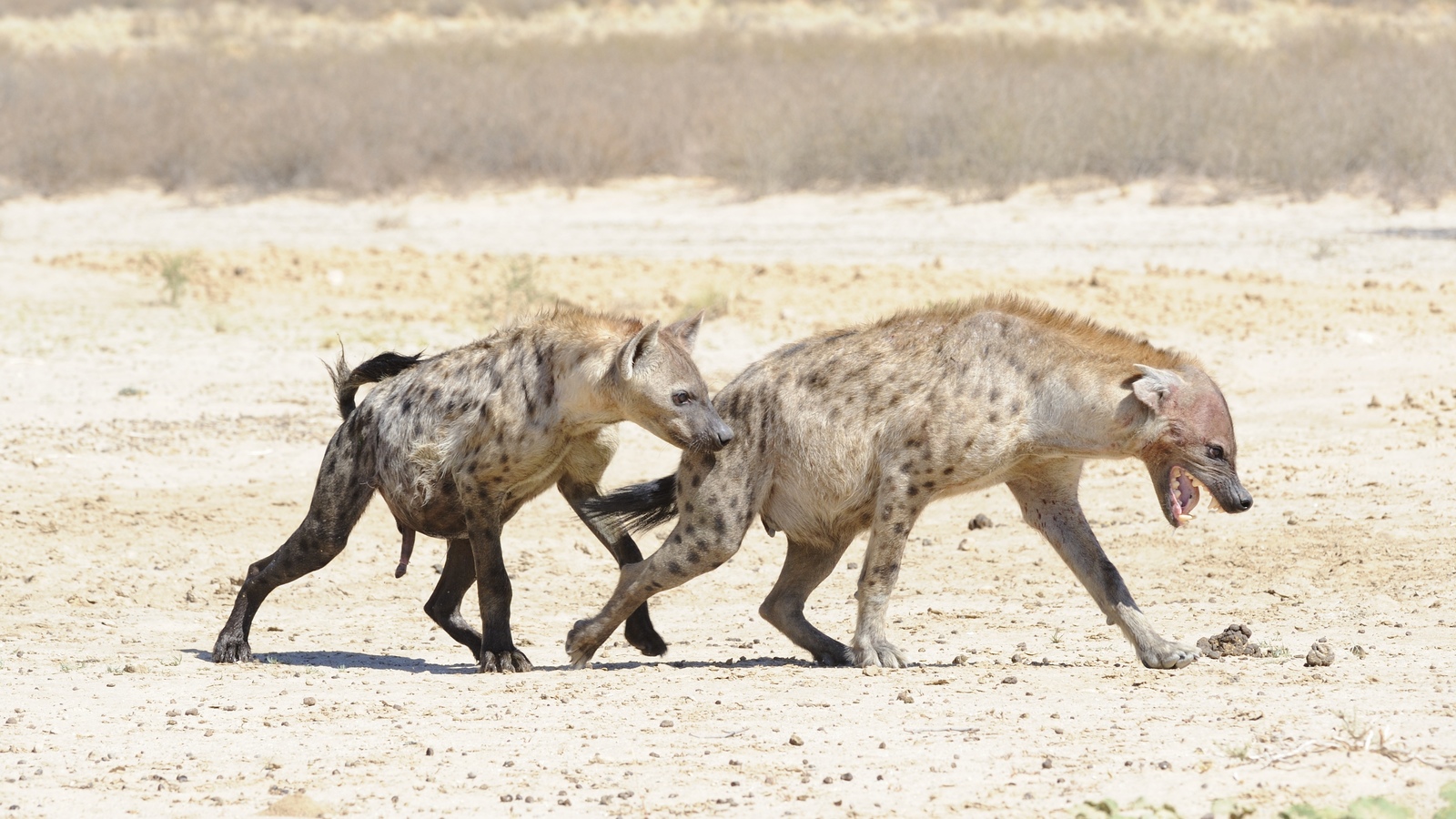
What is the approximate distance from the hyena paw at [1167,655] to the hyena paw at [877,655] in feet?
2.90

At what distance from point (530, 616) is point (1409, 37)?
30603 mm

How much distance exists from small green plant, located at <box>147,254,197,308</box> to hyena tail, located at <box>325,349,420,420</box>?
8.41m

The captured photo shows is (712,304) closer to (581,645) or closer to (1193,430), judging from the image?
(581,645)

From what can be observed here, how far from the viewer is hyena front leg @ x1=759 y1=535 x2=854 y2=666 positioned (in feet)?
23.7

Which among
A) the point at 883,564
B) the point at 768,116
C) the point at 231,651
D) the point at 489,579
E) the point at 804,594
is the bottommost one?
the point at 768,116

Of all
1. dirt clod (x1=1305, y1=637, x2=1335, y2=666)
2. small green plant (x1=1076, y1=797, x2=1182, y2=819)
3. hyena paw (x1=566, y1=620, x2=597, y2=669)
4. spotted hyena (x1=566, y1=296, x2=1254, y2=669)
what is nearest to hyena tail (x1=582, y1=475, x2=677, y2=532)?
spotted hyena (x1=566, y1=296, x2=1254, y2=669)

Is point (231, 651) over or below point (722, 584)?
over

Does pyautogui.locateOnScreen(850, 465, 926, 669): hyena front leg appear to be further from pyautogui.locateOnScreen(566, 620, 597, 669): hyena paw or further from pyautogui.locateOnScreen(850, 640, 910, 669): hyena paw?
pyautogui.locateOnScreen(566, 620, 597, 669): hyena paw

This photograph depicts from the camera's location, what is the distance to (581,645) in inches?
287

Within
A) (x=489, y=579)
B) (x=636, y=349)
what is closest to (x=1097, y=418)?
(x=636, y=349)

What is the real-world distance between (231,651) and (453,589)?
0.94 meters

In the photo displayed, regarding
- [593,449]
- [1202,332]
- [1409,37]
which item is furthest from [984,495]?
[1409,37]

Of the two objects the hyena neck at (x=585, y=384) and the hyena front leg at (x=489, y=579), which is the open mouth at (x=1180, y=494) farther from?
the hyena front leg at (x=489, y=579)

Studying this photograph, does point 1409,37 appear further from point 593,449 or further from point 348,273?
point 593,449
